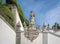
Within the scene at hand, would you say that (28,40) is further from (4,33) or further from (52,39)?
(4,33)

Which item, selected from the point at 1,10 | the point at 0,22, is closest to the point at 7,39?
the point at 0,22

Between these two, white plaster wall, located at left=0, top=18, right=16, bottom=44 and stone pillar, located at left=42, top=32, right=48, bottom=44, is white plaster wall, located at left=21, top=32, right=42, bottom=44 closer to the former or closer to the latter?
stone pillar, located at left=42, top=32, right=48, bottom=44

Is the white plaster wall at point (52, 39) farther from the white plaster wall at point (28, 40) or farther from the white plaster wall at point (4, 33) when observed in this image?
the white plaster wall at point (4, 33)

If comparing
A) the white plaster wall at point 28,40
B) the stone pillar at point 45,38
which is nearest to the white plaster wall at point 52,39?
the stone pillar at point 45,38

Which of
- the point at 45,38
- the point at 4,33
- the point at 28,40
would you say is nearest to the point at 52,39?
the point at 45,38

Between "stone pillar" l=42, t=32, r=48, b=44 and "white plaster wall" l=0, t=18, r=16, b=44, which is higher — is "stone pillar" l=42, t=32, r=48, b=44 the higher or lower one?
the lower one

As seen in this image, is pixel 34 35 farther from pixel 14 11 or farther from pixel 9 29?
pixel 14 11

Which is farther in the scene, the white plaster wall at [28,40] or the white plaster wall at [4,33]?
the white plaster wall at [28,40]

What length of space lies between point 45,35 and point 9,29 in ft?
13.2

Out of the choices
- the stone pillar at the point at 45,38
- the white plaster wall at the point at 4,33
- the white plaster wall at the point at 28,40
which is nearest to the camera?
the white plaster wall at the point at 4,33

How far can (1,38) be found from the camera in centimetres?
1215

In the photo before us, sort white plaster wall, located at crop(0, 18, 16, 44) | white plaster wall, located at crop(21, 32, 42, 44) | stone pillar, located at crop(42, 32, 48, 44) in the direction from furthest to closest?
stone pillar, located at crop(42, 32, 48, 44) → white plaster wall, located at crop(21, 32, 42, 44) → white plaster wall, located at crop(0, 18, 16, 44)

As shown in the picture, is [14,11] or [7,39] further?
[14,11]

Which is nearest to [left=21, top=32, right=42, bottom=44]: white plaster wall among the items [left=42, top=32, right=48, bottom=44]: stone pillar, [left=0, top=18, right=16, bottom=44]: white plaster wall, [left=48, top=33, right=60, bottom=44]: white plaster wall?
[left=42, top=32, right=48, bottom=44]: stone pillar
